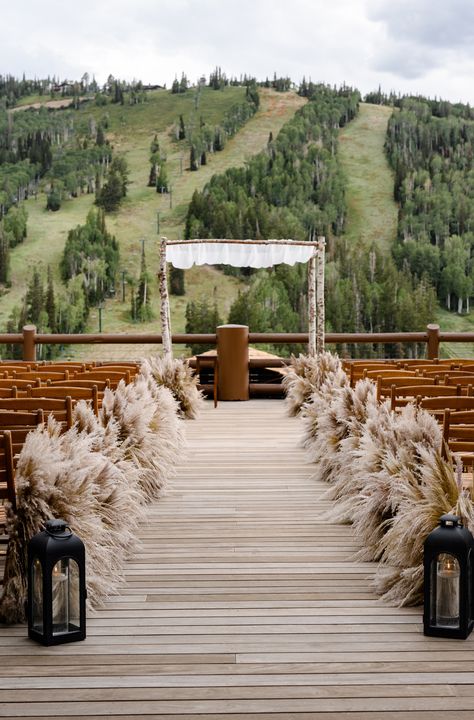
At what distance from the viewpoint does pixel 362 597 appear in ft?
13.1

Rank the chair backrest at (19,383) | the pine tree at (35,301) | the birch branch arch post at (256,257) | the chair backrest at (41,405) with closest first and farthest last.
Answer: the chair backrest at (41,405) → the chair backrest at (19,383) → the birch branch arch post at (256,257) → the pine tree at (35,301)

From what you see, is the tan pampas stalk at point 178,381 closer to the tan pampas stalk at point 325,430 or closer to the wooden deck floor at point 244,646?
the tan pampas stalk at point 325,430

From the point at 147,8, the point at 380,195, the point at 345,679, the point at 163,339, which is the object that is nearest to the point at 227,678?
the point at 345,679

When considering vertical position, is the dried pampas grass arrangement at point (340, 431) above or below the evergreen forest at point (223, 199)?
below

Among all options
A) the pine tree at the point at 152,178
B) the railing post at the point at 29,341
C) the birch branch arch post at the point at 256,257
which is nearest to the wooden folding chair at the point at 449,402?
the birch branch arch post at the point at 256,257

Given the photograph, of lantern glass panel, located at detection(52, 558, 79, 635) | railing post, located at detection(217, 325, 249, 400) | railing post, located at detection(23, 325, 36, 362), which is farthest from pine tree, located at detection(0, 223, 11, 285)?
lantern glass panel, located at detection(52, 558, 79, 635)

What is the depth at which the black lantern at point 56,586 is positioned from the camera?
133 inches

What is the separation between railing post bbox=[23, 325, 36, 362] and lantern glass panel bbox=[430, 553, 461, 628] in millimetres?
10141

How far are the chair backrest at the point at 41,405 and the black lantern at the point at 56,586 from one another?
158 cm

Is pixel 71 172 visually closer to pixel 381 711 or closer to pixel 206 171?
pixel 206 171

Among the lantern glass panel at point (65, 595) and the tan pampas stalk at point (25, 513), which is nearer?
the lantern glass panel at point (65, 595)

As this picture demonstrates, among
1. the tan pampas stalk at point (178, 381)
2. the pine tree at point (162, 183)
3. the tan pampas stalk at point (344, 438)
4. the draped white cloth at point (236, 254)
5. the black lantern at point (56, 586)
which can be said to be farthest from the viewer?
the pine tree at point (162, 183)

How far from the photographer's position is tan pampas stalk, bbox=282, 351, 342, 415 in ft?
33.1

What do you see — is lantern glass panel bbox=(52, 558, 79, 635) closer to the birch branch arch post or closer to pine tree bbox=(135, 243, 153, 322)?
the birch branch arch post
